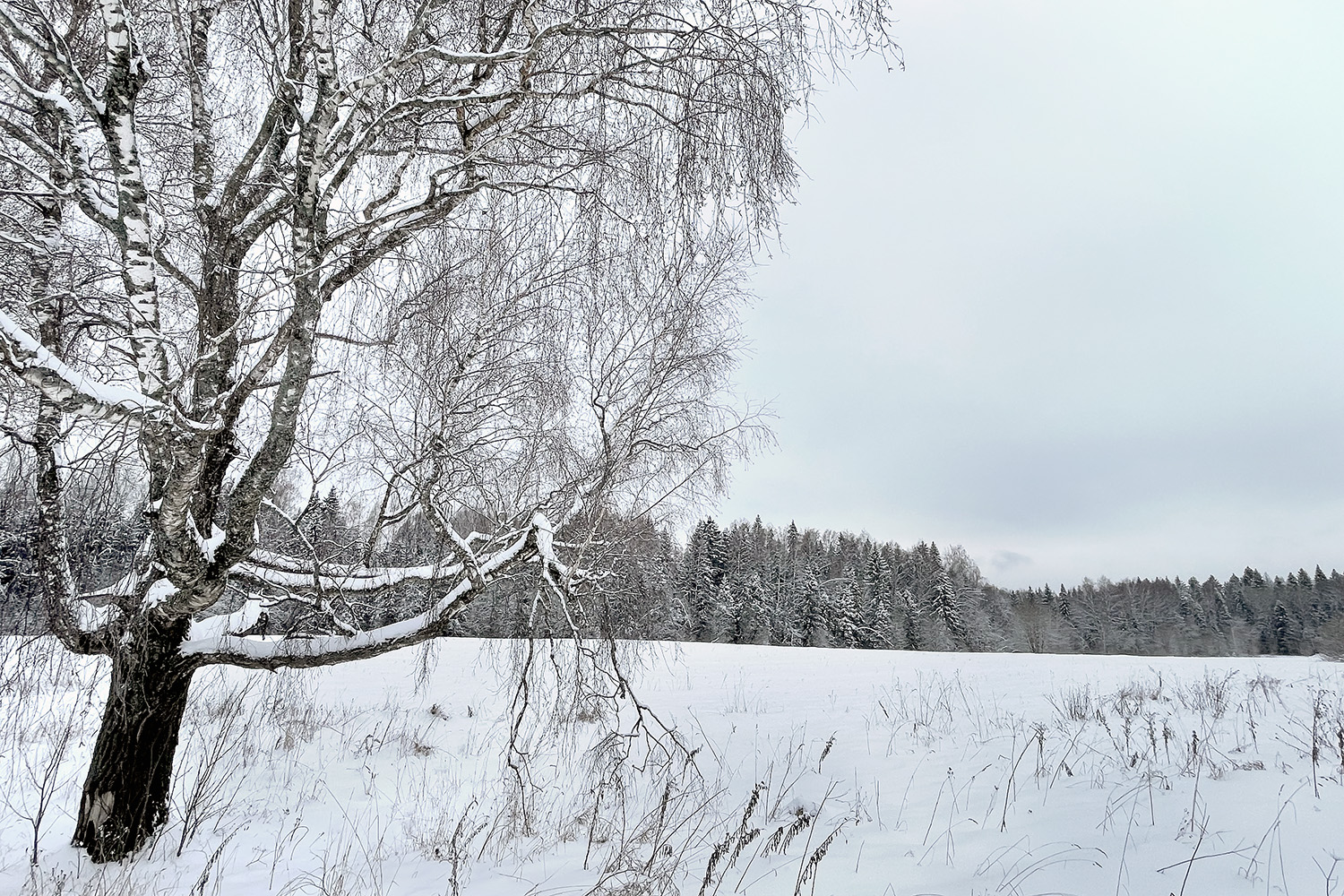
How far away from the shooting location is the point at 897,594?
45.8 m

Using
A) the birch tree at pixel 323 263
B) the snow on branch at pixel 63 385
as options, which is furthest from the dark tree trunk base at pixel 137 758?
the snow on branch at pixel 63 385

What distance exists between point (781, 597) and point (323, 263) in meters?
41.1

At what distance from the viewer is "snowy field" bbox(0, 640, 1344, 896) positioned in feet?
8.75

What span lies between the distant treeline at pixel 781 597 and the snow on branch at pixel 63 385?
29cm

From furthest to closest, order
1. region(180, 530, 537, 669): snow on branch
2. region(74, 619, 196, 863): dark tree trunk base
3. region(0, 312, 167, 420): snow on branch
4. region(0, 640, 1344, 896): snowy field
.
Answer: region(180, 530, 537, 669): snow on branch
region(74, 619, 196, 863): dark tree trunk base
region(0, 640, 1344, 896): snowy field
region(0, 312, 167, 420): snow on branch

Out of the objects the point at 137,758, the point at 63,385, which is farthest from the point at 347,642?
the point at 63,385

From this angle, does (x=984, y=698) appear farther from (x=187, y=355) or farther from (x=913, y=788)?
(x=187, y=355)

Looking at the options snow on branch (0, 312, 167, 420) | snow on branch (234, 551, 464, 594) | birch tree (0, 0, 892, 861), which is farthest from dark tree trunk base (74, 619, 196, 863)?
snow on branch (0, 312, 167, 420)

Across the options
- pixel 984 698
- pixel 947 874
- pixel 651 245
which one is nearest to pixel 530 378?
pixel 651 245

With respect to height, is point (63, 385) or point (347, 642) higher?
point (63, 385)

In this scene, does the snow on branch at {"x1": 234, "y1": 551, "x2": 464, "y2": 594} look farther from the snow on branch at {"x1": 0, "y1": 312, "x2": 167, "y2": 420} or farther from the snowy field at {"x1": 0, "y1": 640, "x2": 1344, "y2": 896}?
the snow on branch at {"x1": 0, "y1": 312, "x2": 167, "y2": 420}

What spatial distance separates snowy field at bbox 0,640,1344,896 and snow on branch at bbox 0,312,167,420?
3.57 feet

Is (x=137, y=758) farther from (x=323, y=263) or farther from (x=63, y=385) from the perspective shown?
(x=323, y=263)

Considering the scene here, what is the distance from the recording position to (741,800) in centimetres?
436
